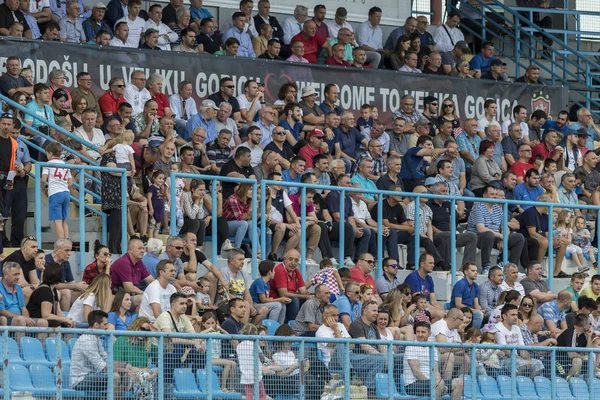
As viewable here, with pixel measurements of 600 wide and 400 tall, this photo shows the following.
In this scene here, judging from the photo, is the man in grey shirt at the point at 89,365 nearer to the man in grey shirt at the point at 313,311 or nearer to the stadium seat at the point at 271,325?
the stadium seat at the point at 271,325

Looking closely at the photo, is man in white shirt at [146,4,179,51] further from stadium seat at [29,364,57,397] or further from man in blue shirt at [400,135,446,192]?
stadium seat at [29,364,57,397]

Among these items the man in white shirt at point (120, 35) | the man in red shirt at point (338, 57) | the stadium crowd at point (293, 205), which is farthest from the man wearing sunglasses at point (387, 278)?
the man in red shirt at point (338, 57)

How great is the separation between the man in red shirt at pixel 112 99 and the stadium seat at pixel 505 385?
6.83 m

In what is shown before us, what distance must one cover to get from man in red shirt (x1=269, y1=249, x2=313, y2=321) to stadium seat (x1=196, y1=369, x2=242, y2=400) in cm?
366

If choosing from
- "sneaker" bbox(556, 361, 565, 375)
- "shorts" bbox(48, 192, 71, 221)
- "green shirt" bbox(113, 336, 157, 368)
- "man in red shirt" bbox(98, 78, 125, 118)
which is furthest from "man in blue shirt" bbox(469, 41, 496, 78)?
"green shirt" bbox(113, 336, 157, 368)

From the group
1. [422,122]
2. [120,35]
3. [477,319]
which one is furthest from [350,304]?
[120,35]

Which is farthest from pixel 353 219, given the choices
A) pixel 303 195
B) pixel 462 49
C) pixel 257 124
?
pixel 462 49

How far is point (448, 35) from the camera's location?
2480 centimetres

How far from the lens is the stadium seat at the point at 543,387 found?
1491cm

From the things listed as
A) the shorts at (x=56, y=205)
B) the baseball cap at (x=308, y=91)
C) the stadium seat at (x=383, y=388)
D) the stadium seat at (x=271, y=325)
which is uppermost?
the baseball cap at (x=308, y=91)

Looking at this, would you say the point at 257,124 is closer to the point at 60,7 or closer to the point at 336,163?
the point at 336,163

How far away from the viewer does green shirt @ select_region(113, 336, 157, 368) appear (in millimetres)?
12508

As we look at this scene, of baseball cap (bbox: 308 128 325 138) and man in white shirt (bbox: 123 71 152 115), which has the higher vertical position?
man in white shirt (bbox: 123 71 152 115)

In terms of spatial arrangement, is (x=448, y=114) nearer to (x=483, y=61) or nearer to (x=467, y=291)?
(x=483, y=61)
